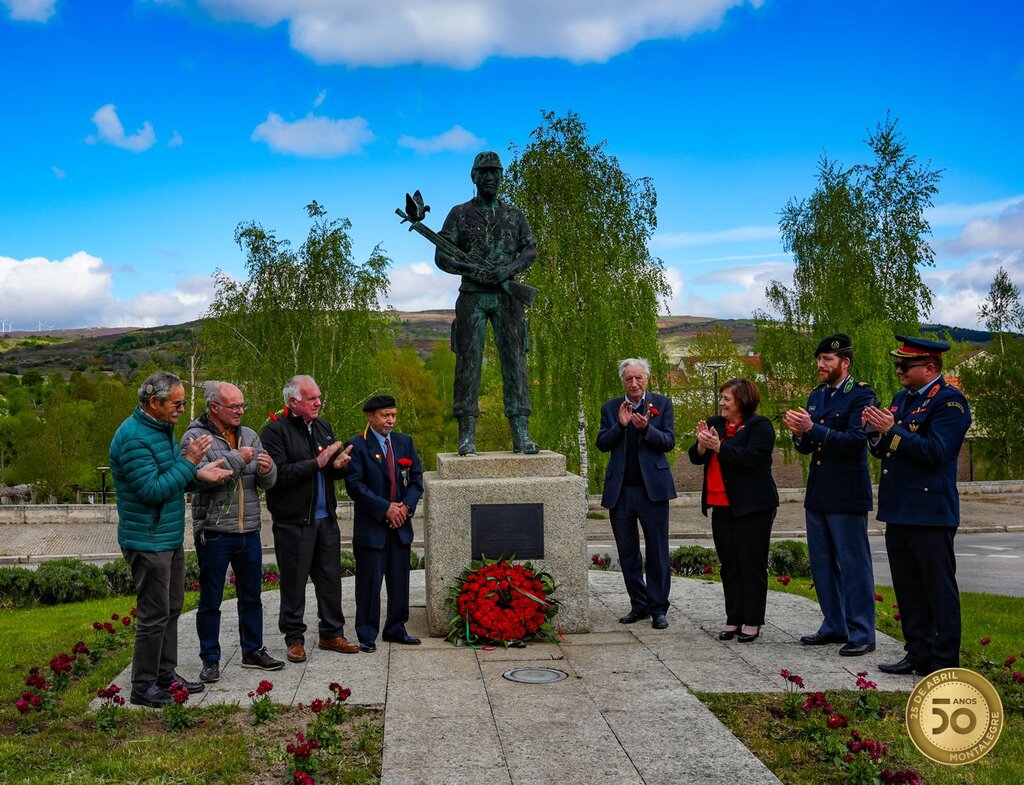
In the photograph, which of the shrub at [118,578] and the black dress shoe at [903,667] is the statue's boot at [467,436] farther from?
the shrub at [118,578]

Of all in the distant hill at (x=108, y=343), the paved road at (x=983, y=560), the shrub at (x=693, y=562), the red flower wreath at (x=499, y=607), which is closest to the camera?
the red flower wreath at (x=499, y=607)

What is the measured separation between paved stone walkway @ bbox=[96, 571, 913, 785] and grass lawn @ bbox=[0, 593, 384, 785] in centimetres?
18

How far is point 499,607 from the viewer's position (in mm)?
6961

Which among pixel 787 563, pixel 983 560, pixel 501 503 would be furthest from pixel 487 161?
pixel 983 560

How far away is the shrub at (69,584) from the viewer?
35.8 ft

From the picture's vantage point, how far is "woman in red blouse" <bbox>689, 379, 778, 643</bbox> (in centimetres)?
689

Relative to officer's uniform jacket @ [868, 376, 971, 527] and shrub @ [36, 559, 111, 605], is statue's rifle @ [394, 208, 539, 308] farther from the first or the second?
shrub @ [36, 559, 111, 605]

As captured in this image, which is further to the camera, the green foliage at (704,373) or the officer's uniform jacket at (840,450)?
the green foliage at (704,373)

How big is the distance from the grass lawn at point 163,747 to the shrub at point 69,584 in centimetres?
513

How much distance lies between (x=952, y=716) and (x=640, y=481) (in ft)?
14.1

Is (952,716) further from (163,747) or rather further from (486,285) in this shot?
(486,285)

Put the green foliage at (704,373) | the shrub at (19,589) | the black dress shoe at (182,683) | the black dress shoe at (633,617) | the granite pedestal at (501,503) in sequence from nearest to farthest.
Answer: the black dress shoe at (182,683) → the granite pedestal at (501,503) → the black dress shoe at (633,617) → the shrub at (19,589) → the green foliage at (704,373)

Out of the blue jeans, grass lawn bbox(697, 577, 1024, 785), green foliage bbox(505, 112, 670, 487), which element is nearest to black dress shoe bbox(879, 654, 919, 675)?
grass lawn bbox(697, 577, 1024, 785)

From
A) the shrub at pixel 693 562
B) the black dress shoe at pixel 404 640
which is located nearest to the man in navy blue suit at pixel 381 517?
the black dress shoe at pixel 404 640
